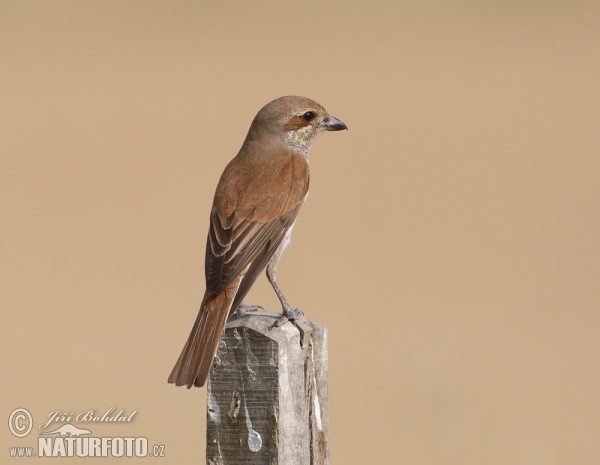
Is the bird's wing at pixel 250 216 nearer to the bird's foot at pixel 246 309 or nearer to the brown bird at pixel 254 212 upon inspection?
the brown bird at pixel 254 212

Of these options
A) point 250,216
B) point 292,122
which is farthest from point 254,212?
point 292,122

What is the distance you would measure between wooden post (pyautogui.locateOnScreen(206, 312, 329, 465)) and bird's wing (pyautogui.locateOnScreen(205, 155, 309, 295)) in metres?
1.02

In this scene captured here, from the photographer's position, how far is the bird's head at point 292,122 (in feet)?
20.4

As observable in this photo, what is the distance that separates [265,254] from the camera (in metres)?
5.38

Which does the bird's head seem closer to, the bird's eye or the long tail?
the bird's eye

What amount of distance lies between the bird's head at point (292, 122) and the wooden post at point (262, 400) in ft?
8.25

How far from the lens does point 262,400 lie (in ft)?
12.1

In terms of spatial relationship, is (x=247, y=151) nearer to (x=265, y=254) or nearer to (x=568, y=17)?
(x=265, y=254)

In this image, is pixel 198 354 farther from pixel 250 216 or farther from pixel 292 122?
pixel 292 122

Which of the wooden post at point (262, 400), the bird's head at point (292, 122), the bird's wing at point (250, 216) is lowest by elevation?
the wooden post at point (262, 400)

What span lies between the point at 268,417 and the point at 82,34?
20803 mm

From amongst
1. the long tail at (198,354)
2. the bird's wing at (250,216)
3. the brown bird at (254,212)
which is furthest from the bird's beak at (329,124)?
the long tail at (198,354)

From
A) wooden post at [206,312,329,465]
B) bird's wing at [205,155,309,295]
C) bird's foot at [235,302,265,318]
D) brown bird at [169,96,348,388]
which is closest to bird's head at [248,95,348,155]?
brown bird at [169,96,348,388]

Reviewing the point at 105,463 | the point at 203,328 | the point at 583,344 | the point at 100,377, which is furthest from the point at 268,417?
the point at 583,344
